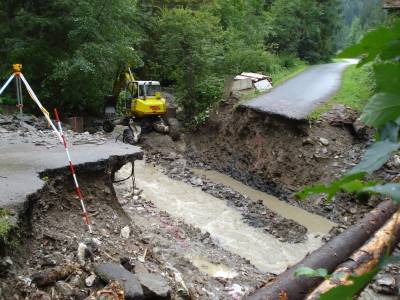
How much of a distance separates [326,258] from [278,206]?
20.7ft

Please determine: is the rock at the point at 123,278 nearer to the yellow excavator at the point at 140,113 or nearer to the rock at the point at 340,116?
the rock at the point at 340,116

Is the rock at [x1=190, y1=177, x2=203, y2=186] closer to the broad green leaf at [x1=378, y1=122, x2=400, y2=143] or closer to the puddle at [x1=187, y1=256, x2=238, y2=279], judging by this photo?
the puddle at [x1=187, y1=256, x2=238, y2=279]

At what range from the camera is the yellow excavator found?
1566 centimetres

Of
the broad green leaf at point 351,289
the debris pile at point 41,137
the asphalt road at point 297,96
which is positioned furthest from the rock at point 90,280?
the asphalt road at point 297,96

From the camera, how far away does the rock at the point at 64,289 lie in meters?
4.77

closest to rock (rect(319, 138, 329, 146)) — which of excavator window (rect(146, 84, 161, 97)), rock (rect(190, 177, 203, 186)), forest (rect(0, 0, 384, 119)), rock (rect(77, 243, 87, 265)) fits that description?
forest (rect(0, 0, 384, 119))

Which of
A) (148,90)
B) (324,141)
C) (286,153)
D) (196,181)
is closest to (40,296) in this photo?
(196,181)

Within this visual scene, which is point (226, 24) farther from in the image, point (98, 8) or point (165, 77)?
point (98, 8)

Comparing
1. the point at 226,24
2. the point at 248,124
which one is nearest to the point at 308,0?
the point at 226,24

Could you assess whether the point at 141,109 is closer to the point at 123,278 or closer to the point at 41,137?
the point at 41,137

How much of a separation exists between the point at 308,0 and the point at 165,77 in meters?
13.1

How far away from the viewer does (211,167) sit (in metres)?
14.8

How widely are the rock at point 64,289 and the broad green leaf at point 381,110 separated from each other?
468 centimetres

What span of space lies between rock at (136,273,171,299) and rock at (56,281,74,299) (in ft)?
3.02
